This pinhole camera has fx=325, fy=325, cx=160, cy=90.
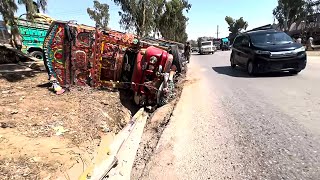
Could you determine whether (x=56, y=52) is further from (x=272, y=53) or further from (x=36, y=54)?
(x=36, y=54)

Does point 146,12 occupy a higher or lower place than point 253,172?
higher

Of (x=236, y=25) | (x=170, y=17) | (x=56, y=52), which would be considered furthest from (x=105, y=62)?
(x=236, y=25)

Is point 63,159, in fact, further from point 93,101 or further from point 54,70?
point 54,70

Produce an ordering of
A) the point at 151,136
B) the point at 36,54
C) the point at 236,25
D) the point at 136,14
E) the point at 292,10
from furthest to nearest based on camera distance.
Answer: the point at 236,25 → the point at 292,10 → the point at 136,14 → the point at 36,54 → the point at 151,136

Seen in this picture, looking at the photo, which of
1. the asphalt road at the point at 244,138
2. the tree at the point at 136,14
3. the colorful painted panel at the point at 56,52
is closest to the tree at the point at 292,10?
the tree at the point at 136,14

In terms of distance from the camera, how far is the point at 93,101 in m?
8.22

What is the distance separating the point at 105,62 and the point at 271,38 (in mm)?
6897

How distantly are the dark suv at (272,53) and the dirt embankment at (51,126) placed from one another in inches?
213

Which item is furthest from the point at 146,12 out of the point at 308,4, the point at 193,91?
the point at 308,4

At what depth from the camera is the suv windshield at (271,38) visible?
12429 mm

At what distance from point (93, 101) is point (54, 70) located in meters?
1.82

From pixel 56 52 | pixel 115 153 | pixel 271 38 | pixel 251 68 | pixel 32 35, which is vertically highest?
pixel 32 35

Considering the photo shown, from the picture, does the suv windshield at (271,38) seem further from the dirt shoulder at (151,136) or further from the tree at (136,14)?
the tree at (136,14)

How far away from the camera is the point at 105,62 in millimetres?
9250
